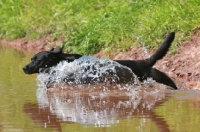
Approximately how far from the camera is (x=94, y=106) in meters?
8.20

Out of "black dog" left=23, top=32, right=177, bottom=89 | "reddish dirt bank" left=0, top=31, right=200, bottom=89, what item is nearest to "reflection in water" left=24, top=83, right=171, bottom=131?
"black dog" left=23, top=32, right=177, bottom=89

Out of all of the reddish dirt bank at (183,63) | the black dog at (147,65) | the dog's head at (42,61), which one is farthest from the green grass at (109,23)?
the dog's head at (42,61)

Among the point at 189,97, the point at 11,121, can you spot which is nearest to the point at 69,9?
the point at 189,97

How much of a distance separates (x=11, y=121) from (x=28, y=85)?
10.5 ft

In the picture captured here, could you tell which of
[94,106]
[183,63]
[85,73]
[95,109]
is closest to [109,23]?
[183,63]

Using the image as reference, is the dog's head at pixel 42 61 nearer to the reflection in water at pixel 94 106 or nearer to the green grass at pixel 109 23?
the reflection in water at pixel 94 106

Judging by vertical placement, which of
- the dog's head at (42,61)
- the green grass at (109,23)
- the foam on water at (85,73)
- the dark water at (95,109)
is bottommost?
the dark water at (95,109)

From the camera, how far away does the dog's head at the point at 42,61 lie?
10.2 metres

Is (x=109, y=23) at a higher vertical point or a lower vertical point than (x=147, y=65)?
higher

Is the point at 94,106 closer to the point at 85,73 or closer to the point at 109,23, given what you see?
the point at 85,73

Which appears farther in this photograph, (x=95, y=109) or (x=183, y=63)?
(x=183, y=63)

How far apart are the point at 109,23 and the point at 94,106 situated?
216 inches

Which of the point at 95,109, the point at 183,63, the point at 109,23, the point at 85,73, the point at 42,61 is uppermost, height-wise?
the point at 109,23

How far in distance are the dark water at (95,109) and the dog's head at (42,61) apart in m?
0.26
